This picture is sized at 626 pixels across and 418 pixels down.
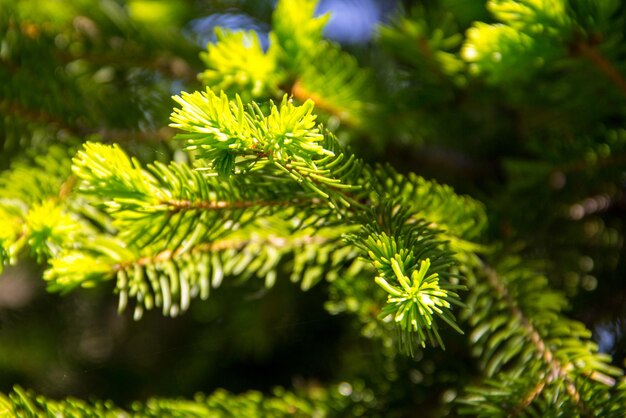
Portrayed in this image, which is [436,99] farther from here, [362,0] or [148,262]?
[362,0]

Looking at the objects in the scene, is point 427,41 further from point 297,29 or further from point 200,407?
point 200,407

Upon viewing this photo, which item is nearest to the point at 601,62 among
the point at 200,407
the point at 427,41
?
the point at 427,41

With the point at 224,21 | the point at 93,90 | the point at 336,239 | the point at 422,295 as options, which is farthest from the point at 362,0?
the point at 422,295

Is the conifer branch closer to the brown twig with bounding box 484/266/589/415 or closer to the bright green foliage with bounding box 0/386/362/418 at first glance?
the brown twig with bounding box 484/266/589/415

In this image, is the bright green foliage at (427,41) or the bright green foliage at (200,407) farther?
the bright green foliage at (427,41)

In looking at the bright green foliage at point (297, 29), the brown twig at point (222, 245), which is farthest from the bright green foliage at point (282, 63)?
the brown twig at point (222, 245)

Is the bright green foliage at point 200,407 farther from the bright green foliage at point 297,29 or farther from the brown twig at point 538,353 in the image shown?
the bright green foliage at point 297,29

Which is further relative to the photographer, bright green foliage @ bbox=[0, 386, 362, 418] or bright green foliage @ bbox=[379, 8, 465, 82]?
bright green foliage @ bbox=[379, 8, 465, 82]

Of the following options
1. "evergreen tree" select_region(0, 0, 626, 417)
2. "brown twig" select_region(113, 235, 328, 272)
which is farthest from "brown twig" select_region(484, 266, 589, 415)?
"brown twig" select_region(113, 235, 328, 272)
